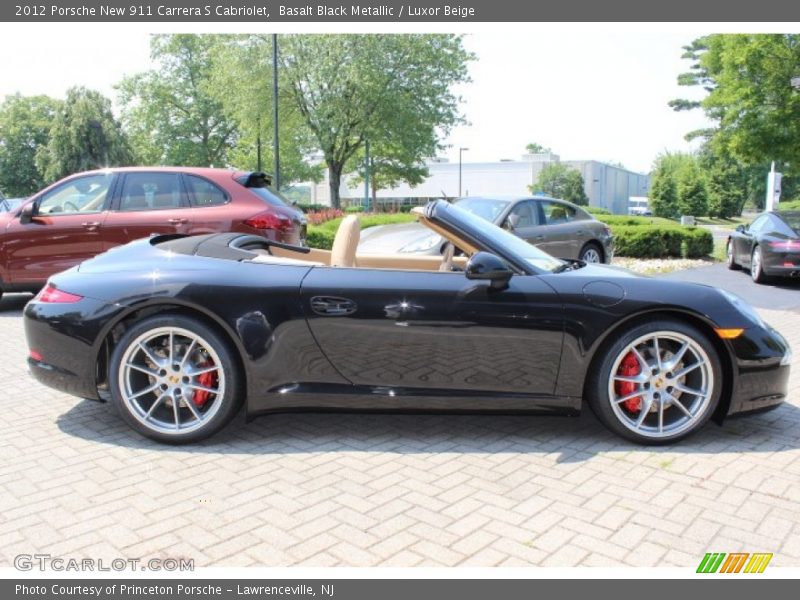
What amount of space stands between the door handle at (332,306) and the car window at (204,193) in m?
4.36

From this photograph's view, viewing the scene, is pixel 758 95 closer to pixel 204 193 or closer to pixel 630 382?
pixel 204 193

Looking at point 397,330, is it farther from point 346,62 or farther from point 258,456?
point 346,62

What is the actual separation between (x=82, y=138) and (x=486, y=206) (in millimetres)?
43329

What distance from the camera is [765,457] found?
3.63m

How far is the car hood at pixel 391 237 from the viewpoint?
6113mm

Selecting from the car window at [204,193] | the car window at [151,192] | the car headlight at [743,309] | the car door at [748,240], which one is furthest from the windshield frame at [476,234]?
the car door at [748,240]

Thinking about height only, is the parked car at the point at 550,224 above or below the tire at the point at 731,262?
above

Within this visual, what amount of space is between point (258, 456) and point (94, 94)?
169 ft

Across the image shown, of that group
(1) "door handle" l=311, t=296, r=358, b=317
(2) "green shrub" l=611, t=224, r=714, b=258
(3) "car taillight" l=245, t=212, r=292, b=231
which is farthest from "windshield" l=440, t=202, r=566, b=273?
(2) "green shrub" l=611, t=224, r=714, b=258

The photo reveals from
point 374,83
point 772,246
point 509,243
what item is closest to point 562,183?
point 374,83

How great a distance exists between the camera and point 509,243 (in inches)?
155

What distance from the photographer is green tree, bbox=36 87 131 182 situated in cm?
4581

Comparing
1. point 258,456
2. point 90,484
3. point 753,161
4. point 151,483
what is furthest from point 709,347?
point 753,161

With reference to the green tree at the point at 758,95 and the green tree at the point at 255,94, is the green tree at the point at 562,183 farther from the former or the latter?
the green tree at the point at 758,95
